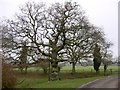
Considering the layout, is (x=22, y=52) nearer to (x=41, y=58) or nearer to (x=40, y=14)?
(x=41, y=58)

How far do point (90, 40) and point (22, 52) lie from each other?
10.6m

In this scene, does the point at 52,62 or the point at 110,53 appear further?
the point at 110,53

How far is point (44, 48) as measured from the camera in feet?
153

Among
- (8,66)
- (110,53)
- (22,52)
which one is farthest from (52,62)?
(110,53)

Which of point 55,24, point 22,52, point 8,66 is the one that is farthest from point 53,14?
point 8,66

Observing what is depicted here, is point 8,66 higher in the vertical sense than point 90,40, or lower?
lower

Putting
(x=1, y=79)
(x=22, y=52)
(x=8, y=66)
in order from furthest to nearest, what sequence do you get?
(x=22, y=52) → (x=8, y=66) → (x=1, y=79)

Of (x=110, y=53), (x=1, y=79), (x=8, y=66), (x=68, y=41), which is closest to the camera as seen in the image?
(x=1, y=79)

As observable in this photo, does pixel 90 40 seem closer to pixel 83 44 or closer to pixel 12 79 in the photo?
pixel 83 44

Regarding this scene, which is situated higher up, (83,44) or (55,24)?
(55,24)

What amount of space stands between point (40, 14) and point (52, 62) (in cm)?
772

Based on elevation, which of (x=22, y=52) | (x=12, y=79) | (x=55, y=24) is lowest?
(x=12, y=79)

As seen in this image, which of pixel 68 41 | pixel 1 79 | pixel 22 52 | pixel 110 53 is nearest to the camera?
pixel 1 79

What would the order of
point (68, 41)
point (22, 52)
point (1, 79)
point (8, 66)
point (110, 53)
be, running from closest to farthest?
point (1, 79) → point (8, 66) → point (22, 52) → point (68, 41) → point (110, 53)
